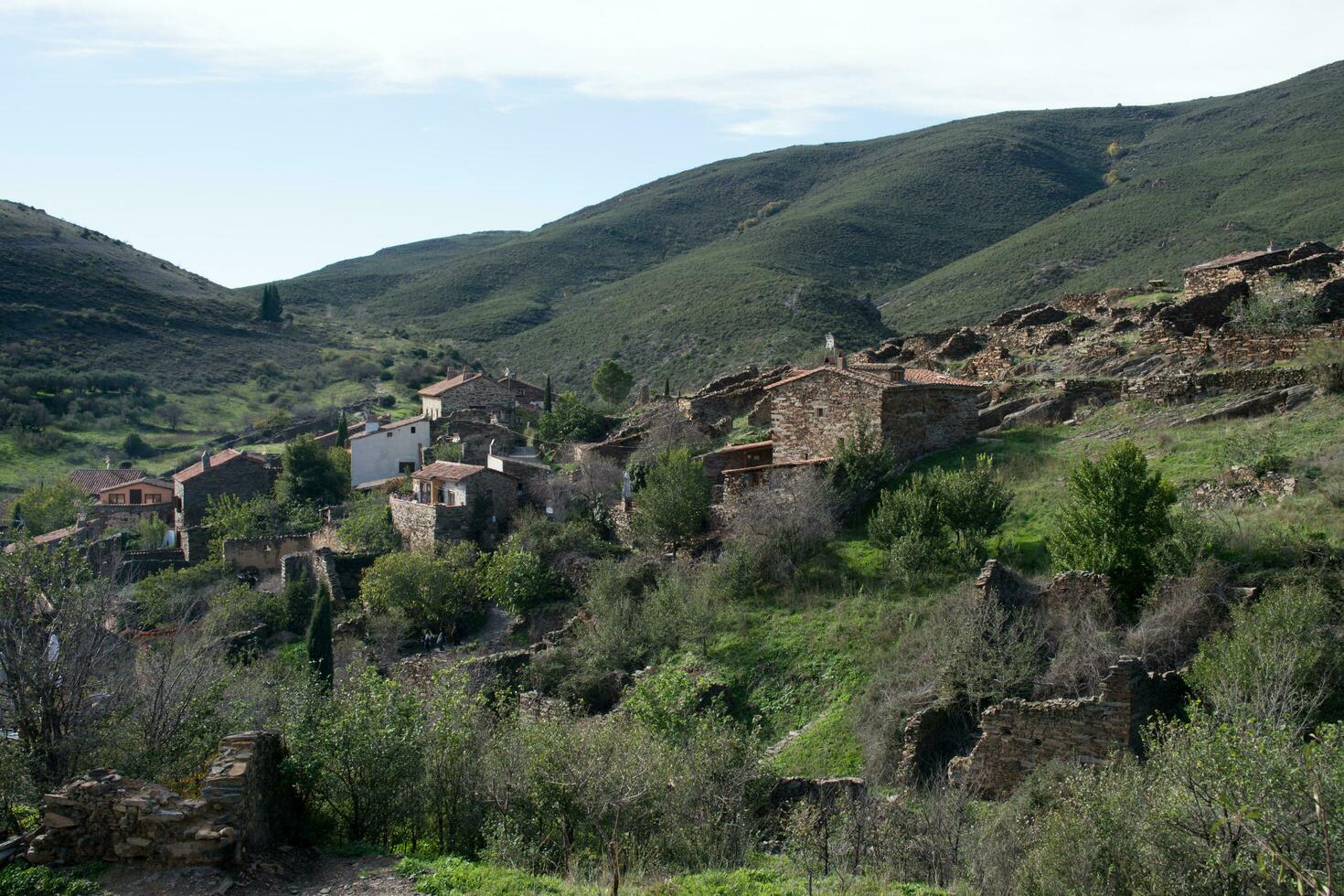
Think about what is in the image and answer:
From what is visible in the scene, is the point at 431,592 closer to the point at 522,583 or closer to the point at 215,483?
the point at 522,583

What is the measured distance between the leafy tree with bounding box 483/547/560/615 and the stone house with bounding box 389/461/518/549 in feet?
13.5

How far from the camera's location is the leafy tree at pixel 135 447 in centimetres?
5762

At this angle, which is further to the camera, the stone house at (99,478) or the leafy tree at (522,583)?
→ the stone house at (99,478)

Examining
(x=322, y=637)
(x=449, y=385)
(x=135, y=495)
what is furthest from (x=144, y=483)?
(x=322, y=637)

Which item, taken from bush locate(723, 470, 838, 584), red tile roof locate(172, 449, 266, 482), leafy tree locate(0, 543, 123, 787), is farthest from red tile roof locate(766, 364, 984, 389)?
red tile roof locate(172, 449, 266, 482)

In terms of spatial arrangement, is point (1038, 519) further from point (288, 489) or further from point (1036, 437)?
point (288, 489)

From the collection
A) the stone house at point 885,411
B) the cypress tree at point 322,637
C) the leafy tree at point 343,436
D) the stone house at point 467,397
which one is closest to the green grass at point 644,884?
the stone house at point 885,411

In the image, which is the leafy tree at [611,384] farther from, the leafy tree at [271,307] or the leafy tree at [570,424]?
the leafy tree at [271,307]

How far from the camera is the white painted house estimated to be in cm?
4138

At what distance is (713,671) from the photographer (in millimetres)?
18812

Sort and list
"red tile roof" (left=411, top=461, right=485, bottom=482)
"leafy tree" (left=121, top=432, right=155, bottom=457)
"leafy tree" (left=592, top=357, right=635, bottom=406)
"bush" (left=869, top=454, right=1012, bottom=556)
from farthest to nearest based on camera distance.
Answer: "leafy tree" (left=121, top=432, right=155, bottom=457) → "leafy tree" (left=592, top=357, right=635, bottom=406) → "red tile roof" (left=411, top=461, right=485, bottom=482) → "bush" (left=869, top=454, right=1012, bottom=556)

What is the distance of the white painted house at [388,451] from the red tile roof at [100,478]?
10334 millimetres

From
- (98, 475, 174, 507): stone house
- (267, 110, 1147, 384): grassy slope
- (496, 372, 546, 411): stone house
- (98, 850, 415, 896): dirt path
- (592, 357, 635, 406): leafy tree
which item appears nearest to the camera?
(98, 850, 415, 896): dirt path

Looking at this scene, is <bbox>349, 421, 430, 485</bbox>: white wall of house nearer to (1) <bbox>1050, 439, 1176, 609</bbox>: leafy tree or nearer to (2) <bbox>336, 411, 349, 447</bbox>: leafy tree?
(2) <bbox>336, 411, 349, 447</bbox>: leafy tree
